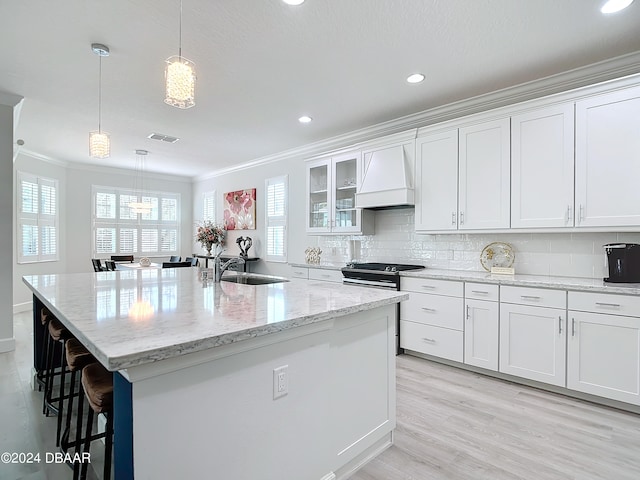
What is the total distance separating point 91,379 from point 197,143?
4.72 metres

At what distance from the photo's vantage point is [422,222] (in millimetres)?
3961

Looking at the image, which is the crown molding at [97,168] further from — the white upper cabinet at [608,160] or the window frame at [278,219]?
the white upper cabinet at [608,160]

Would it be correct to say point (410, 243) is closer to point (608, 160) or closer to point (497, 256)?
point (497, 256)

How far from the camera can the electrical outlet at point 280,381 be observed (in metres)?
1.47

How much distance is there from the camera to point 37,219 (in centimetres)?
633

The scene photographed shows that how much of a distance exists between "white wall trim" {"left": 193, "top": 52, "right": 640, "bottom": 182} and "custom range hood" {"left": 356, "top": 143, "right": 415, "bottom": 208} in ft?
1.68

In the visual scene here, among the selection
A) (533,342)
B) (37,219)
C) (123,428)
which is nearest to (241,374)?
(123,428)

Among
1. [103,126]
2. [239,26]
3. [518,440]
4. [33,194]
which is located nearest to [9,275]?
[103,126]

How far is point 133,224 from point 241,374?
7737 mm

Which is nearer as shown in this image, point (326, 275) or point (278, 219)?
point (326, 275)

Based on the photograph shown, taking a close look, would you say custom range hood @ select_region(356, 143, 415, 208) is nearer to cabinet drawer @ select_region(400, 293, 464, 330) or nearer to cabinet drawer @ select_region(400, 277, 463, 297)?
cabinet drawer @ select_region(400, 277, 463, 297)

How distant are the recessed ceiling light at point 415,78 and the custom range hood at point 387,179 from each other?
820 mm

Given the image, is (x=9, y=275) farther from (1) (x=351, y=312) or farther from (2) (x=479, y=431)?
(2) (x=479, y=431)

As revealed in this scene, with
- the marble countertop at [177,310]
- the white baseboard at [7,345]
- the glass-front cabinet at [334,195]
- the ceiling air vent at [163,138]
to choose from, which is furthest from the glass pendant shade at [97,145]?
the glass-front cabinet at [334,195]
